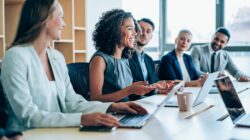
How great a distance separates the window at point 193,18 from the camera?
5125mm

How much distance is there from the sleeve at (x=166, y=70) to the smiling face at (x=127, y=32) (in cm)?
99

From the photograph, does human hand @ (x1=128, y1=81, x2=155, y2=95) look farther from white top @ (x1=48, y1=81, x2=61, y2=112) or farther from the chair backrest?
the chair backrest

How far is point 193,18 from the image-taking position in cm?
531

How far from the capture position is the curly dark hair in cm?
249

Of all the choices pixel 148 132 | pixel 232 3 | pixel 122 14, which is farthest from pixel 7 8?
pixel 232 3

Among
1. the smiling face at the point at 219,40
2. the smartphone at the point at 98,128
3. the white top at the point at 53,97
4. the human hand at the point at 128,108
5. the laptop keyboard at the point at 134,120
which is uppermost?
the smiling face at the point at 219,40

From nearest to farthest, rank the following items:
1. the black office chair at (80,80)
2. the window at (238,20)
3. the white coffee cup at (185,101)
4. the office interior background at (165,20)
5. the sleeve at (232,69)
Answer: the white coffee cup at (185,101), the black office chair at (80,80), the office interior background at (165,20), the sleeve at (232,69), the window at (238,20)

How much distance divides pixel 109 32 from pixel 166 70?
1.12m

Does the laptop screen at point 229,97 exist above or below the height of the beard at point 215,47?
below

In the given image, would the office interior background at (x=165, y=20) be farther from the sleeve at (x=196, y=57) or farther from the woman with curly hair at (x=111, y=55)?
the woman with curly hair at (x=111, y=55)

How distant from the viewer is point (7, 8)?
3.50 metres

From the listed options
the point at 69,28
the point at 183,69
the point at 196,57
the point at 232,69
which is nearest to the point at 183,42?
the point at 183,69

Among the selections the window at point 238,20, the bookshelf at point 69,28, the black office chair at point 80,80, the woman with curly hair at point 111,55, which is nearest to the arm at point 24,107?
the woman with curly hair at point 111,55

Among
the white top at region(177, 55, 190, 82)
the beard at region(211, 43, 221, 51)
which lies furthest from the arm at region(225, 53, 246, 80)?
the white top at region(177, 55, 190, 82)
